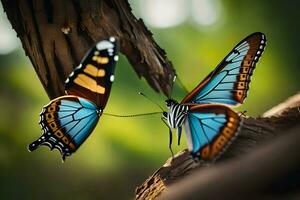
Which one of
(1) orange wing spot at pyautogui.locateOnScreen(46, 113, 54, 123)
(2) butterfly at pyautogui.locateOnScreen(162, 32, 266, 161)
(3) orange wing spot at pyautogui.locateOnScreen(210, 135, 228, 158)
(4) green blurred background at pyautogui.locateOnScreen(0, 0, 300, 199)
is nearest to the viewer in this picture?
(3) orange wing spot at pyautogui.locateOnScreen(210, 135, 228, 158)

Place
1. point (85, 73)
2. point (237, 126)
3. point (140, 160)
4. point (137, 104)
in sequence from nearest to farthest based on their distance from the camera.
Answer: point (237, 126) < point (85, 73) < point (137, 104) < point (140, 160)

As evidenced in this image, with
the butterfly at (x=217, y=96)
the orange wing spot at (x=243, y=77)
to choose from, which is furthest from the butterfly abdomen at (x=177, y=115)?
the orange wing spot at (x=243, y=77)

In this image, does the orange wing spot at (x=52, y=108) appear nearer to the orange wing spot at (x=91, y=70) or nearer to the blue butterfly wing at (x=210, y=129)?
the orange wing spot at (x=91, y=70)

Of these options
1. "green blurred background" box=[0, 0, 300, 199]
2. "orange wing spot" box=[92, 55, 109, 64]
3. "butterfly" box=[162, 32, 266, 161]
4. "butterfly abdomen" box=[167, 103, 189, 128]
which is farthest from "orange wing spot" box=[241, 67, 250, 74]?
"green blurred background" box=[0, 0, 300, 199]

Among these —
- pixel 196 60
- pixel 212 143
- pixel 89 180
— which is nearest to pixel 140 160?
pixel 89 180

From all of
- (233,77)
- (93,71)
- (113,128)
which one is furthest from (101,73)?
(113,128)

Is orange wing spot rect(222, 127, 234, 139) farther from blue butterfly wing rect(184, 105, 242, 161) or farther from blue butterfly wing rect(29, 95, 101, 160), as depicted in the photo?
blue butterfly wing rect(29, 95, 101, 160)

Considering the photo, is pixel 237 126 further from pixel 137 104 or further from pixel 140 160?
pixel 140 160

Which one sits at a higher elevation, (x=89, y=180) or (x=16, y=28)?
(x=16, y=28)
